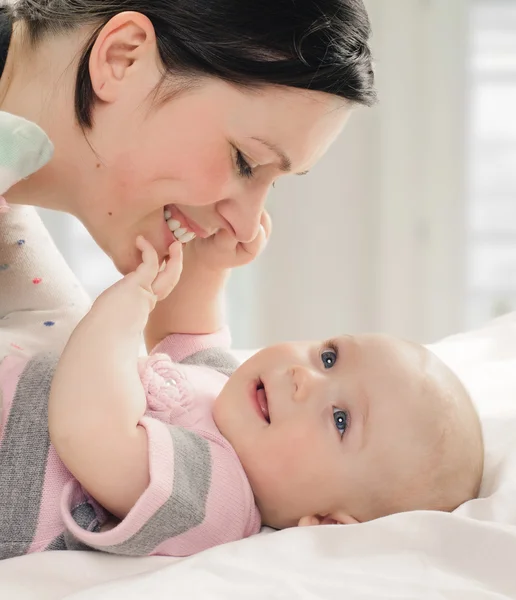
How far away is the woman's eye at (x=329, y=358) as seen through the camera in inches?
49.6

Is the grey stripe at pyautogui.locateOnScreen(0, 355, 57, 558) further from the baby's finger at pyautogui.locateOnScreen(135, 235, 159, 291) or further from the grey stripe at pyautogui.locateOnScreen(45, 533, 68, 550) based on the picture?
the baby's finger at pyautogui.locateOnScreen(135, 235, 159, 291)

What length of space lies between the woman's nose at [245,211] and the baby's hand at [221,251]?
0.50 feet

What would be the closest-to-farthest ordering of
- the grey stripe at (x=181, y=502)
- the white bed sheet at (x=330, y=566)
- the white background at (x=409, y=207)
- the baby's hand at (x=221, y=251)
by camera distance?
the white bed sheet at (x=330, y=566), the grey stripe at (x=181, y=502), the baby's hand at (x=221, y=251), the white background at (x=409, y=207)

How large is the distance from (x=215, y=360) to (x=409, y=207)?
78.7 inches

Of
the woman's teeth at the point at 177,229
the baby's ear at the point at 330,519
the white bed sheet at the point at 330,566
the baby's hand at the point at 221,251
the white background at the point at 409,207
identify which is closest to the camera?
the white bed sheet at the point at 330,566

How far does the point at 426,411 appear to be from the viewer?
1.16 metres

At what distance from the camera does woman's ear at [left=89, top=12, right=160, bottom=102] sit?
1.22 metres

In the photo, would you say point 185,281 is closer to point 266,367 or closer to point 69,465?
point 266,367

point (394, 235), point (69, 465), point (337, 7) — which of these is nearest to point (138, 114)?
point (337, 7)

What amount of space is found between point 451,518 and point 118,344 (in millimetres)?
477

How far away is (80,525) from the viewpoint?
1.10 m

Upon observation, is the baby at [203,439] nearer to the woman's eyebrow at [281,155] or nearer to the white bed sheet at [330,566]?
the white bed sheet at [330,566]

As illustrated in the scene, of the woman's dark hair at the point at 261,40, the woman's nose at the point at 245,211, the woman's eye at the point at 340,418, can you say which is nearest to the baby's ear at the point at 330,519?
the woman's eye at the point at 340,418

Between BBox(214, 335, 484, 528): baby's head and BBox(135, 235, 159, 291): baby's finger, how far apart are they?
21 centimetres
